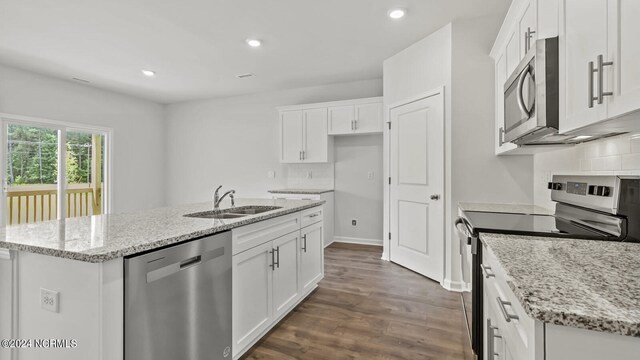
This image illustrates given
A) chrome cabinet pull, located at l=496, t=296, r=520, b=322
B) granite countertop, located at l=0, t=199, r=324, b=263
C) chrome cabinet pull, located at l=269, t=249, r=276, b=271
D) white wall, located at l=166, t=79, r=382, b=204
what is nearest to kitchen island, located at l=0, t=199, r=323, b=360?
A: granite countertop, located at l=0, t=199, r=324, b=263

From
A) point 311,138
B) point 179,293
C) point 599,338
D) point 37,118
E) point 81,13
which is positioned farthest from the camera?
point 311,138

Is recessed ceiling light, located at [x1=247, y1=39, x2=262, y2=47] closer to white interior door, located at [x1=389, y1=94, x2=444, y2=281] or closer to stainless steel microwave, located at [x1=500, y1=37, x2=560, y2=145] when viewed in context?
white interior door, located at [x1=389, y1=94, x2=444, y2=281]

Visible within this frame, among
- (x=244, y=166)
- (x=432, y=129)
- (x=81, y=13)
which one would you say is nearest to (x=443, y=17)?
(x=432, y=129)

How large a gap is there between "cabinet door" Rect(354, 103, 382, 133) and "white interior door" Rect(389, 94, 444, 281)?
23.8 inches

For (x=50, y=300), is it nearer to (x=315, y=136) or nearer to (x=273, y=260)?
(x=273, y=260)

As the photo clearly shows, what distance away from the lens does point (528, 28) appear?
1658mm

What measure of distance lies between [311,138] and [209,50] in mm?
1938

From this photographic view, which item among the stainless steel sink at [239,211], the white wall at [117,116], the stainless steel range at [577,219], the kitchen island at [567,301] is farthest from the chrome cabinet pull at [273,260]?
the white wall at [117,116]

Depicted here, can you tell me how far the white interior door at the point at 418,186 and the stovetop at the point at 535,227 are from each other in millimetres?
1174

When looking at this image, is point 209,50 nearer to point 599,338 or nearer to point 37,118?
point 37,118

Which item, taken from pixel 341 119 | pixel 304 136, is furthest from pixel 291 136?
pixel 341 119

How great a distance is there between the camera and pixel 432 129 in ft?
A: 10.3

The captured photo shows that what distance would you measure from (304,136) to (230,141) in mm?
1802

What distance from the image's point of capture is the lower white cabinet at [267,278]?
1.78 metres
